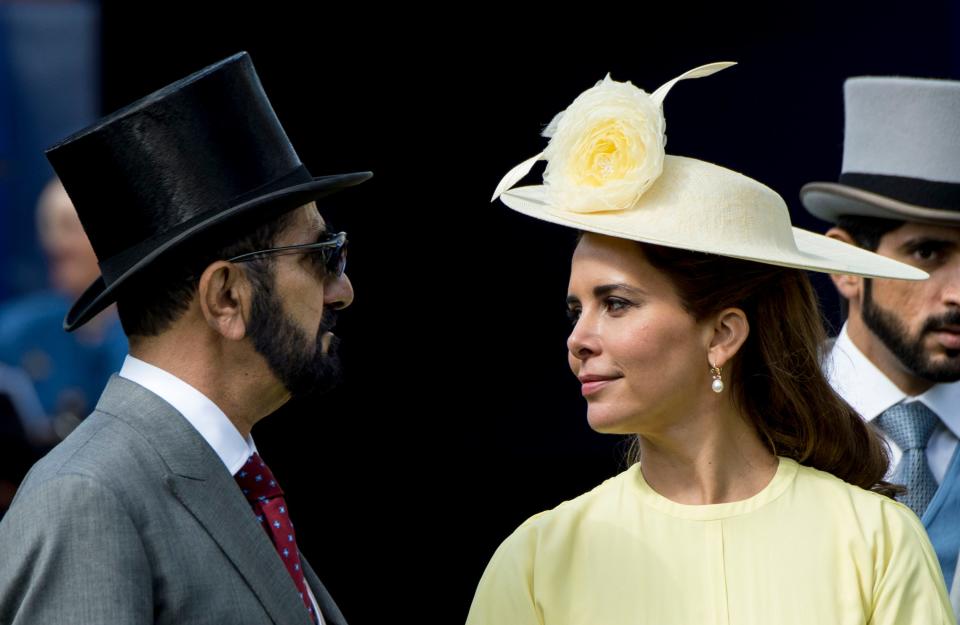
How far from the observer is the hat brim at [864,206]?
11.6ft

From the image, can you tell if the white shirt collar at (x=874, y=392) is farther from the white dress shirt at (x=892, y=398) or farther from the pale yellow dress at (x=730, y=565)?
the pale yellow dress at (x=730, y=565)

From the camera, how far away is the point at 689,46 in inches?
210

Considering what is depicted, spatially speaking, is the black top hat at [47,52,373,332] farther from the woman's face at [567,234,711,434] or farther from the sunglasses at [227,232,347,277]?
the woman's face at [567,234,711,434]

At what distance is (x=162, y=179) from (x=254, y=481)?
0.57 metres

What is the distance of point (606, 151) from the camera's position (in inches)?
105

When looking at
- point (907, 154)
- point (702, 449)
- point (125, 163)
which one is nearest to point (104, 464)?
point (125, 163)

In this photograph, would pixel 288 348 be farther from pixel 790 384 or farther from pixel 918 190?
pixel 918 190

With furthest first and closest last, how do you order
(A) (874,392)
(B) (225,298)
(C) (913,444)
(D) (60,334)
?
1. (D) (60,334)
2. (A) (874,392)
3. (C) (913,444)
4. (B) (225,298)

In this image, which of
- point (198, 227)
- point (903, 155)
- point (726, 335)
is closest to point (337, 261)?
point (198, 227)

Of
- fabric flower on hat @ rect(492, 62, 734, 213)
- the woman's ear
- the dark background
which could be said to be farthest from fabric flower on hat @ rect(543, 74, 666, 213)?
the dark background

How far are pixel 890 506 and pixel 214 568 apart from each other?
1231mm

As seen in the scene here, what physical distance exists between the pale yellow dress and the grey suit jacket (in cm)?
45

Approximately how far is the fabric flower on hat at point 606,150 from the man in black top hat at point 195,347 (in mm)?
386

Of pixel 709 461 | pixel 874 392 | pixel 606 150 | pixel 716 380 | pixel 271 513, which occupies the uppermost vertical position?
pixel 606 150
